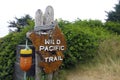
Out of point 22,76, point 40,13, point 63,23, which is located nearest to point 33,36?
point 40,13

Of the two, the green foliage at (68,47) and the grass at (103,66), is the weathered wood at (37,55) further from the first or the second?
the green foliage at (68,47)

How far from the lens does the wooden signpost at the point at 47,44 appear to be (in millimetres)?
7152

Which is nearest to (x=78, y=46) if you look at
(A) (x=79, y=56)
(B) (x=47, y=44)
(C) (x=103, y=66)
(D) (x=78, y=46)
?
(D) (x=78, y=46)

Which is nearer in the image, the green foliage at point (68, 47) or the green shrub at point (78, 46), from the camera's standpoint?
the green foliage at point (68, 47)

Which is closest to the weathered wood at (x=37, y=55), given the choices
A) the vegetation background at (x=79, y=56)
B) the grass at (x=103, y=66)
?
the vegetation background at (x=79, y=56)

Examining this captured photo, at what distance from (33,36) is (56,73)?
1.27 m

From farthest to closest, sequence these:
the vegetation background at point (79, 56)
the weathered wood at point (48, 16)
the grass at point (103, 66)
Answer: the vegetation background at point (79, 56)
the grass at point (103, 66)
the weathered wood at point (48, 16)

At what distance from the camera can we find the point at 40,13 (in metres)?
7.49

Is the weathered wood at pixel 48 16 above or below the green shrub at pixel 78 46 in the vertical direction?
above

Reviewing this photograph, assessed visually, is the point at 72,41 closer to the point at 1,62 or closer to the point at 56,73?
the point at 56,73

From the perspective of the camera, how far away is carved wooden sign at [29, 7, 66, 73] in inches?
281

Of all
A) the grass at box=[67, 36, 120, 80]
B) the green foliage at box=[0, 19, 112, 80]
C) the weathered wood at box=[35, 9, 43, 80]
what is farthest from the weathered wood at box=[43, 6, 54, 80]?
the grass at box=[67, 36, 120, 80]

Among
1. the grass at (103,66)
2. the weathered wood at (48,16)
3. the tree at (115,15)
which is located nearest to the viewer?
the weathered wood at (48,16)

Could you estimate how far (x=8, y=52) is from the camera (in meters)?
8.38
